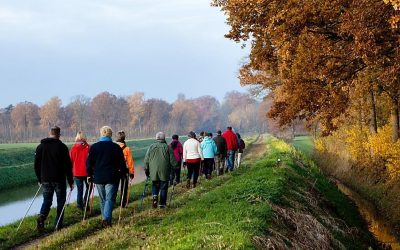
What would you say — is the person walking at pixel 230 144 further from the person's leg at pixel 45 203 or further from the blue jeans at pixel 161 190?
the person's leg at pixel 45 203

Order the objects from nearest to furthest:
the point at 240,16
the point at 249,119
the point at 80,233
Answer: the point at 80,233
the point at 240,16
the point at 249,119

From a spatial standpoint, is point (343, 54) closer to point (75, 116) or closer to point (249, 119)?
point (75, 116)

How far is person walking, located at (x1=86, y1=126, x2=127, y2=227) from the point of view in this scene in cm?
1161

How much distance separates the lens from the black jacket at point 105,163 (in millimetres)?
11602

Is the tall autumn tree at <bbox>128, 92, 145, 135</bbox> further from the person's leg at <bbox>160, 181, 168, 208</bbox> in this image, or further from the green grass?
the person's leg at <bbox>160, 181, 168, 208</bbox>

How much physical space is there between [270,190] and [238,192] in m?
0.99

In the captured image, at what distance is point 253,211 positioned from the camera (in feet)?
37.0

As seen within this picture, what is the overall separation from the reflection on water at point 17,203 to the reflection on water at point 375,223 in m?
13.4

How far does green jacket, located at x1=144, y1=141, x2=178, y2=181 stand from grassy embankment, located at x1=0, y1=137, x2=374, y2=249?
1.07m

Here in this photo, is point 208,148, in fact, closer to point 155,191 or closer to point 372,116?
point 155,191

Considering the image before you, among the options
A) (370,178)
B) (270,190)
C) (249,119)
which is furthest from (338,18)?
(249,119)

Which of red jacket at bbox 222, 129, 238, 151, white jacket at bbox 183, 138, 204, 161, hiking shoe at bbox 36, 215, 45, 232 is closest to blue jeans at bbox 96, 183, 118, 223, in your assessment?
hiking shoe at bbox 36, 215, 45, 232

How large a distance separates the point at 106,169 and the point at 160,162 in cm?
279

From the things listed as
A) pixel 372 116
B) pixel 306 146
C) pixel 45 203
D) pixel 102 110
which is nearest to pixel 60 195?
pixel 45 203
